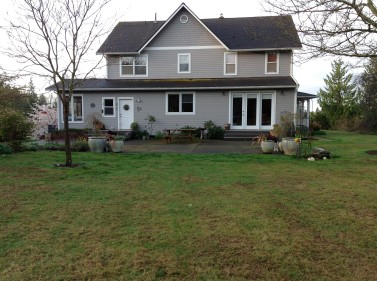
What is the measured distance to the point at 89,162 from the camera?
10.9 metres

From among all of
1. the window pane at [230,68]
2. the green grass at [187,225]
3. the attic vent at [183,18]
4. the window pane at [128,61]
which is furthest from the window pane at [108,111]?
the green grass at [187,225]

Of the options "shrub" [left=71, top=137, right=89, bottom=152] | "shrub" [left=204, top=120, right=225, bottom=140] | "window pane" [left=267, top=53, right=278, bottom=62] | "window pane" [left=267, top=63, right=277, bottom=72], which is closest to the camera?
"shrub" [left=71, top=137, right=89, bottom=152]

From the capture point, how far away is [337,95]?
44531 millimetres

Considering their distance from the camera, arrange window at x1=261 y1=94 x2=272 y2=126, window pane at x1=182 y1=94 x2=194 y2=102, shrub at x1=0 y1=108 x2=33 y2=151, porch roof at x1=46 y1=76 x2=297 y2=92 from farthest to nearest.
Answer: window pane at x1=182 y1=94 x2=194 y2=102
window at x1=261 y1=94 x2=272 y2=126
porch roof at x1=46 y1=76 x2=297 y2=92
shrub at x1=0 y1=108 x2=33 y2=151

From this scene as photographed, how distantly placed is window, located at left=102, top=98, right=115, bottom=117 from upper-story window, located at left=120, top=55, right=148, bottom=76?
7.70ft

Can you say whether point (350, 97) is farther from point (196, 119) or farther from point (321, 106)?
point (196, 119)

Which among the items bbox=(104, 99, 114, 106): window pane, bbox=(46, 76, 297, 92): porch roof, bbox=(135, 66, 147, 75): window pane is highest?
bbox=(135, 66, 147, 75): window pane

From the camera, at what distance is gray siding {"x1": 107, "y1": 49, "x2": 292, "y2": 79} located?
22.4 metres

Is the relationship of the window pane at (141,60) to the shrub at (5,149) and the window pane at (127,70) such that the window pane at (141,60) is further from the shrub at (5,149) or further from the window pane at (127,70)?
the shrub at (5,149)

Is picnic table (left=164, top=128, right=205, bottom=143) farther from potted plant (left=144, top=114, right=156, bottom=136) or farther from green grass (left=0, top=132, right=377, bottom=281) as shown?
green grass (left=0, top=132, right=377, bottom=281)

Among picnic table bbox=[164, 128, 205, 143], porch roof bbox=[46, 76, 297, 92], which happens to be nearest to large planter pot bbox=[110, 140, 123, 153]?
picnic table bbox=[164, 128, 205, 143]

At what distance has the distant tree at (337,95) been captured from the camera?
42562 mm

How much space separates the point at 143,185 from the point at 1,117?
368 inches

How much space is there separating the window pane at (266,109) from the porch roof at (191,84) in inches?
39.8
